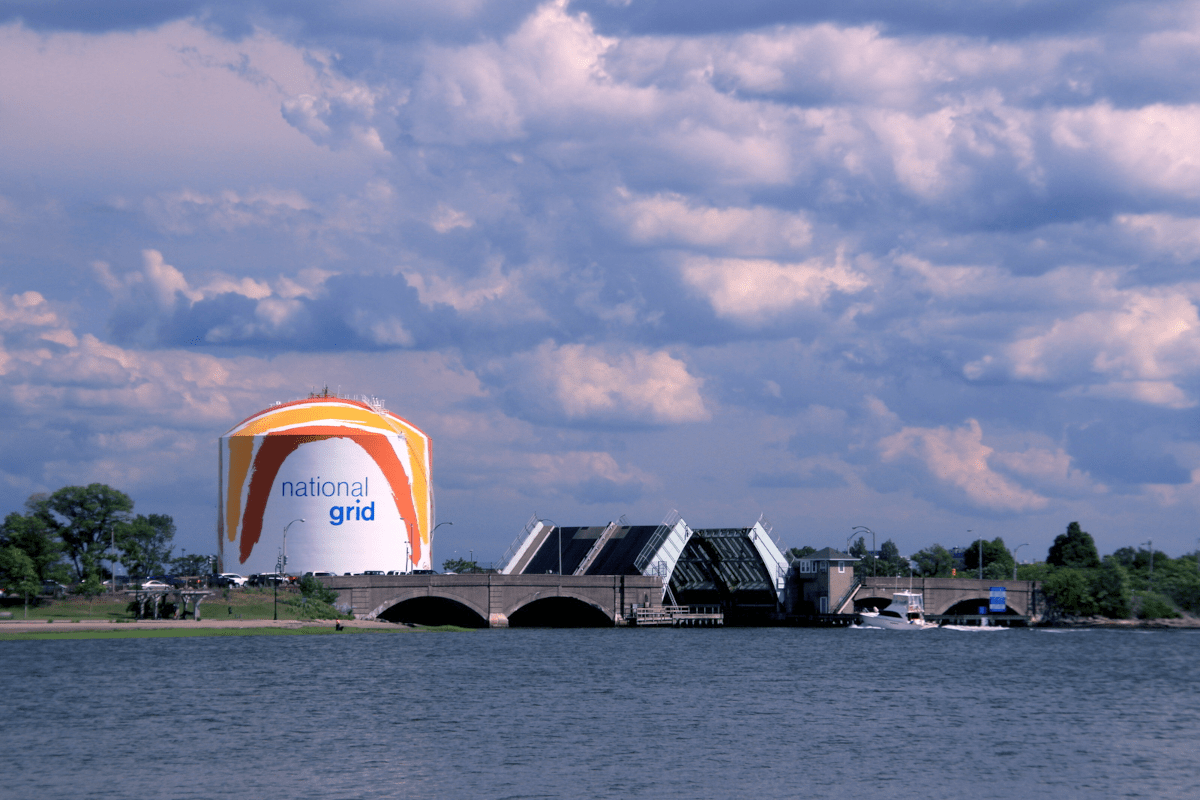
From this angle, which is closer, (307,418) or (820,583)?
(307,418)

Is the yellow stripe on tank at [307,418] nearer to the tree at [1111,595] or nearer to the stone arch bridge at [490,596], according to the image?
the stone arch bridge at [490,596]

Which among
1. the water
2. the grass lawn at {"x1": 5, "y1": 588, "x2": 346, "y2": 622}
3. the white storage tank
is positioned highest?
the white storage tank

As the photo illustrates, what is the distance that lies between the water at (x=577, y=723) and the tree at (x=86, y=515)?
156 ft

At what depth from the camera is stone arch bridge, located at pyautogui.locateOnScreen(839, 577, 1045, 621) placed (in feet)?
539

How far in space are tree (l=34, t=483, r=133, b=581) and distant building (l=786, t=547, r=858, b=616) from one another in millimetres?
80797

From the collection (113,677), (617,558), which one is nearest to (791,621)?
(617,558)

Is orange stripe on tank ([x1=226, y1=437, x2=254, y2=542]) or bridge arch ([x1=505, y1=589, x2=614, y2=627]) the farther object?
bridge arch ([x1=505, y1=589, x2=614, y2=627])

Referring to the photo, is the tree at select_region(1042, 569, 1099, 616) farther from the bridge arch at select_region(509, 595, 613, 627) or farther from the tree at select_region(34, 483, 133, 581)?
the tree at select_region(34, 483, 133, 581)

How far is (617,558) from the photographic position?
160 metres

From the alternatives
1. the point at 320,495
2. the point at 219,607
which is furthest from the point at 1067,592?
→ the point at 219,607

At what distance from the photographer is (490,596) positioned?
137250 millimetres

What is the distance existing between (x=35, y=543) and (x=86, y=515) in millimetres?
15845

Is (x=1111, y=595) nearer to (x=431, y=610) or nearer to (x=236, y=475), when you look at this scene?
(x=431, y=610)

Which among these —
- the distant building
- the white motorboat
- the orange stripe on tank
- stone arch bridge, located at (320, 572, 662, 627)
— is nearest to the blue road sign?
the white motorboat
